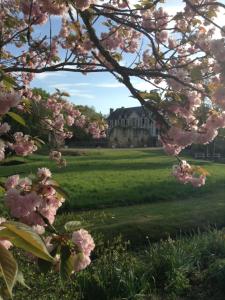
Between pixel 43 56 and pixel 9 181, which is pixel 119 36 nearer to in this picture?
pixel 43 56

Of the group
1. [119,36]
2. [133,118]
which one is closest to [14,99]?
[119,36]

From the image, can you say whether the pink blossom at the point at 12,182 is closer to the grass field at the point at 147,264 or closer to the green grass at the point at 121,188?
the grass field at the point at 147,264

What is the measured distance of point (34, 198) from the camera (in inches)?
106

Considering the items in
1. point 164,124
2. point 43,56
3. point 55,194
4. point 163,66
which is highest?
point 43,56

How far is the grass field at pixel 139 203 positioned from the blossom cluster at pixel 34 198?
4127mm

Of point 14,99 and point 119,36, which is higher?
point 119,36

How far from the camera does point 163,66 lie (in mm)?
4652

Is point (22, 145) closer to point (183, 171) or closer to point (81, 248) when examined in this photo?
point (183, 171)

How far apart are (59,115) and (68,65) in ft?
15.0

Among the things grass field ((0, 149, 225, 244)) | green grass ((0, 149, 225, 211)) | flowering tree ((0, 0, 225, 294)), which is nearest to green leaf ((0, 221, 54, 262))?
flowering tree ((0, 0, 225, 294))

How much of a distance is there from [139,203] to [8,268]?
50.2ft

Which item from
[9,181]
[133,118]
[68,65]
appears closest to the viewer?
[9,181]

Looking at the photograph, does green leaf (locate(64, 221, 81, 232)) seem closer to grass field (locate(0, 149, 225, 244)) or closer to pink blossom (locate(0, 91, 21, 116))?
pink blossom (locate(0, 91, 21, 116))

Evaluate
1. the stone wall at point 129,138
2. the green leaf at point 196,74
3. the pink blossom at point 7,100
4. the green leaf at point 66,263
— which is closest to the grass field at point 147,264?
the green leaf at point 66,263
